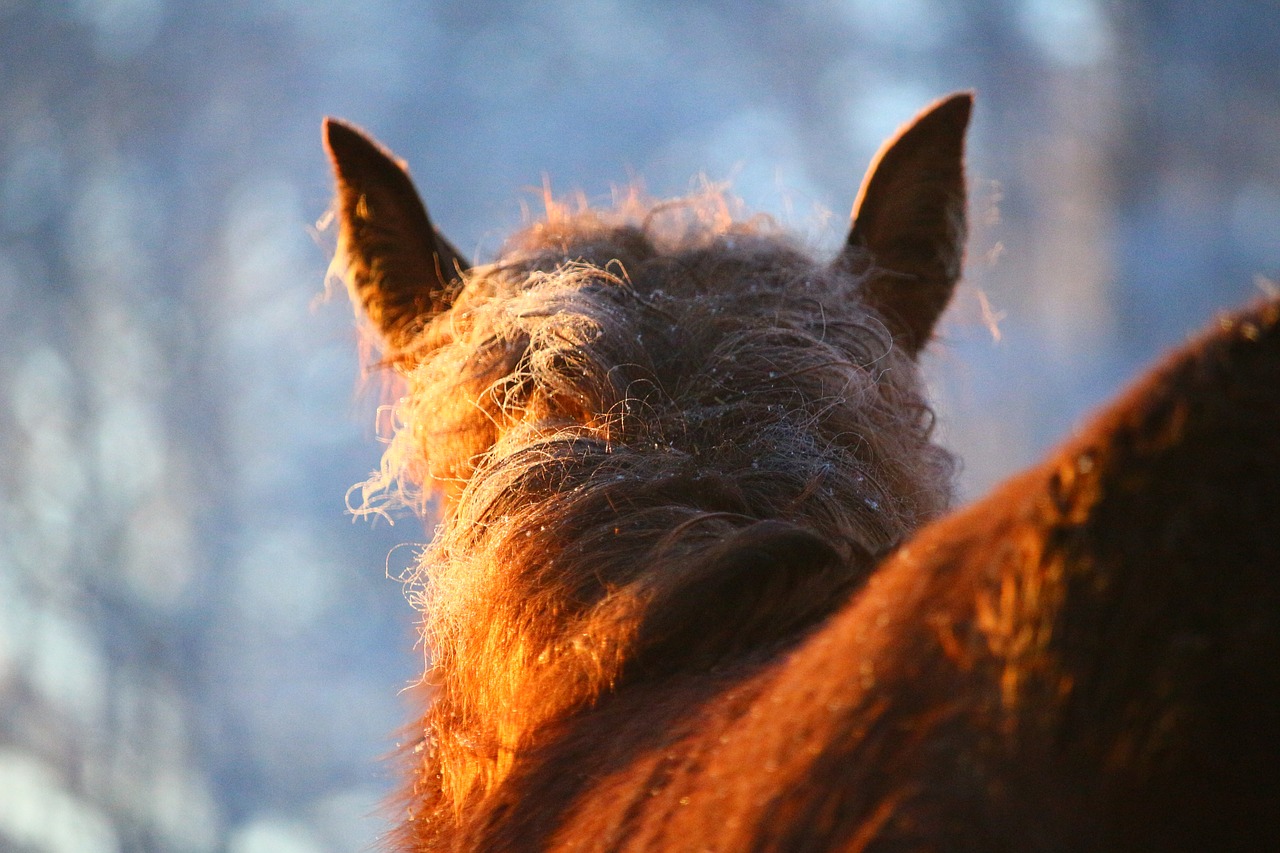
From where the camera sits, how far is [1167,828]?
45cm

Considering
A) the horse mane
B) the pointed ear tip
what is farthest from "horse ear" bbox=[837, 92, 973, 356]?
the horse mane

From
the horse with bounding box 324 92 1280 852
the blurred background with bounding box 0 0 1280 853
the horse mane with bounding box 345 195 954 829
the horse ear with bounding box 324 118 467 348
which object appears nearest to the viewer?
the horse with bounding box 324 92 1280 852

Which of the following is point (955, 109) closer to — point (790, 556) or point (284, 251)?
point (790, 556)

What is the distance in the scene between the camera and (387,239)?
190 cm

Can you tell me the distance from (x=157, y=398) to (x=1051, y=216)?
1171 cm

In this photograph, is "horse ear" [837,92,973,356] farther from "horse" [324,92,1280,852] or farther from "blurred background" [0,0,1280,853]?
"blurred background" [0,0,1280,853]

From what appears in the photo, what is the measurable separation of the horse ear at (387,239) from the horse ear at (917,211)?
0.83 meters

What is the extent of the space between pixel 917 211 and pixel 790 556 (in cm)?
126

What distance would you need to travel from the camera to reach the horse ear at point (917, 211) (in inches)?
77.6

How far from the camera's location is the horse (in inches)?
17.7

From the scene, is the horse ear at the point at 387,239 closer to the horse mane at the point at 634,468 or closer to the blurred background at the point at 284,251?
the horse mane at the point at 634,468

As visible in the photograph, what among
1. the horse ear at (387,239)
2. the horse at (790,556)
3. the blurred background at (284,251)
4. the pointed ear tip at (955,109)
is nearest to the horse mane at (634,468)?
the horse at (790,556)

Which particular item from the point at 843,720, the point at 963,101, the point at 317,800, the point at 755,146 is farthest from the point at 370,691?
the point at 843,720

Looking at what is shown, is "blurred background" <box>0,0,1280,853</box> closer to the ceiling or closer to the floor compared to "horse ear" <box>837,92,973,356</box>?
closer to the ceiling
